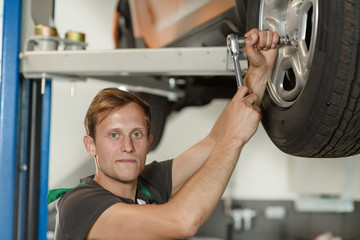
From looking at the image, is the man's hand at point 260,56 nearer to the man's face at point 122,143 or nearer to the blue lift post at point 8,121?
the man's face at point 122,143

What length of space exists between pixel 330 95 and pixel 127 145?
51cm

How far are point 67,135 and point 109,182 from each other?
1161 millimetres

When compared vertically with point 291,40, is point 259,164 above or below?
below

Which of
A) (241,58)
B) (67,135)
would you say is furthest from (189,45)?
(67,135)

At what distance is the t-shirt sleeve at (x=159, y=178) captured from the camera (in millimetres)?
1389

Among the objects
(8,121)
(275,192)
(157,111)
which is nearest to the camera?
(8,121)

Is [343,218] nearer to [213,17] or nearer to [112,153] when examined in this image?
[213,17]

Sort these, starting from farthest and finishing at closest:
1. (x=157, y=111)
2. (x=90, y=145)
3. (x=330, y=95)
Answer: (x=157, y=111)
(x=90, y=145)
(x=330, y=95)

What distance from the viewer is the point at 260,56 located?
1077mm

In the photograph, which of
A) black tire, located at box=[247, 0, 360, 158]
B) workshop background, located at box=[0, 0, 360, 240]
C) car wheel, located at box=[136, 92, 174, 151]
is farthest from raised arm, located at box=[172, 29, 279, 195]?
workshop background, located at box=[0, 0, 360, 240]

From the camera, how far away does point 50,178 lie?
1896mm

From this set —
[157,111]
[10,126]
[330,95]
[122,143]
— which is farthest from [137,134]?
[157,111]

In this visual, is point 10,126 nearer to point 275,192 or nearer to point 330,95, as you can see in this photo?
point 330,95

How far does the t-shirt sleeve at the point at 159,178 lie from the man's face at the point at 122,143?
0.22 meters
